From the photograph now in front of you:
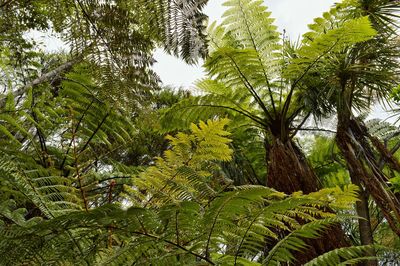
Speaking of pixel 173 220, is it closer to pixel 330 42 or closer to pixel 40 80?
pixel 330 42

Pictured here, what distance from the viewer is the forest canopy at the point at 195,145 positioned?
1.07m

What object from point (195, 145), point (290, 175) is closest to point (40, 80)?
point (290, 175)

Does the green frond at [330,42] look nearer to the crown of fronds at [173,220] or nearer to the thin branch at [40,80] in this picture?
the thin branch at [40,80]

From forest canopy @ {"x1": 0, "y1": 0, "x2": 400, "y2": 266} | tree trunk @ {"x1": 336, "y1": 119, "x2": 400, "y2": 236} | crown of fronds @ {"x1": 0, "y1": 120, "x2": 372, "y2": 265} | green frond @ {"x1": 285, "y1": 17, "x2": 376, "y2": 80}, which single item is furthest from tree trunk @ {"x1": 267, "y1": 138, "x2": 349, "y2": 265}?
crown of fronds @ {"x1": 0, "y1": 120, "x2": 372, "y2": 265}

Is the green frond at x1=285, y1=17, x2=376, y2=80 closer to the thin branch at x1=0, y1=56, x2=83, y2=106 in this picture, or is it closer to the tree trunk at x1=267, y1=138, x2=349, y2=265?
the tree trunk at x1=267, y1=138, x2=349, y2=265

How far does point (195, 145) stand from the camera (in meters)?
1.26

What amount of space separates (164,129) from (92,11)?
6.76 ft

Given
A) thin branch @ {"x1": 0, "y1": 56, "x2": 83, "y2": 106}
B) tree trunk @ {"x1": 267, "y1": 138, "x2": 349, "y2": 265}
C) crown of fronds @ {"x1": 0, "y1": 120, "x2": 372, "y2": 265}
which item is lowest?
crown of fronds @ {"x1": 0, "y1": 120, "x2": 372, "y2": 265}

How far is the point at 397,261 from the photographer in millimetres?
5035

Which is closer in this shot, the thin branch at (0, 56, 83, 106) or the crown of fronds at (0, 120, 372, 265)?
the crown of fronds at (0, 120, 372, 265)

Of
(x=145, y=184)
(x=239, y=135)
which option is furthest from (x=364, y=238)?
(x=145, y=184)

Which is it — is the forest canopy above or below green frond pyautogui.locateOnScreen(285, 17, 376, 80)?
below

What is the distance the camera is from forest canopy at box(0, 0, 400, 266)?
3.51 feet

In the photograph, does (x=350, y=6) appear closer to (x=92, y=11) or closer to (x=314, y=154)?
(x=314, y=154)
